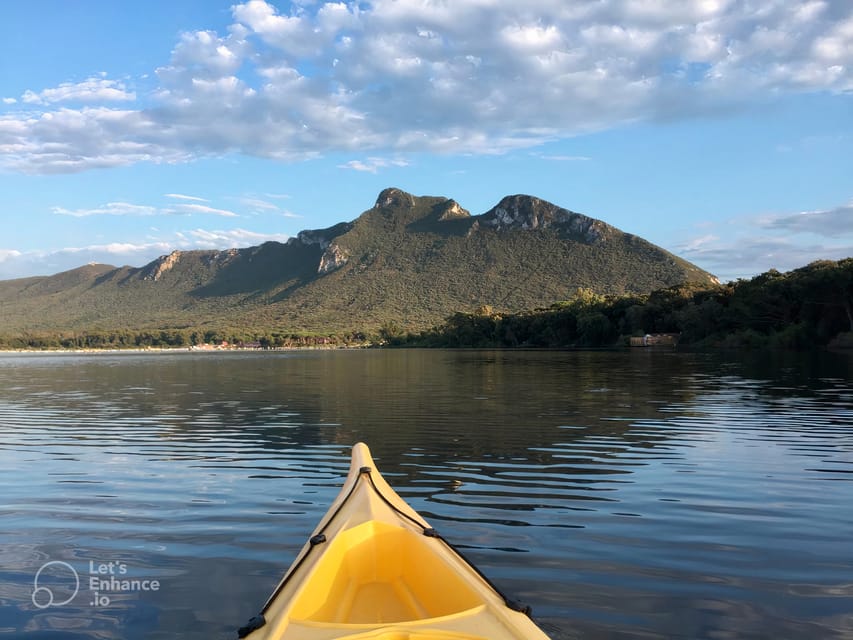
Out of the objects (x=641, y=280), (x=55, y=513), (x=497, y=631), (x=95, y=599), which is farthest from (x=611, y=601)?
(x=641, y=280)

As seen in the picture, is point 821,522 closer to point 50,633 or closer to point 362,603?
point 362,603

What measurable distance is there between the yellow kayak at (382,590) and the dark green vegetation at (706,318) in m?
76.2

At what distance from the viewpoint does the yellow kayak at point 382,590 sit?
437 centimetres

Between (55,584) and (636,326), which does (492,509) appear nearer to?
(55,584)

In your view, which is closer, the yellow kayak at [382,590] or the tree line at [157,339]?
the yellow kayak at [382,590]

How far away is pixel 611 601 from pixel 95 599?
585 cm

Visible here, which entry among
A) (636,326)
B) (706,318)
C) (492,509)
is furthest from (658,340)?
(492,509)

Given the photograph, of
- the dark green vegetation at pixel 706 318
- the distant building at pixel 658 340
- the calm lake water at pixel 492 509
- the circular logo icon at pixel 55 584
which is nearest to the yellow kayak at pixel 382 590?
the calm lake water at pixel 492 509

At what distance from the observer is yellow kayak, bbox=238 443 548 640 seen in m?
4.37

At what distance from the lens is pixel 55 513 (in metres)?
10.9

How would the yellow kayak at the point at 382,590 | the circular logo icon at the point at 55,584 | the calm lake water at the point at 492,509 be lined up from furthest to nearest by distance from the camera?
1. the circular logo icon at the point at 55,584
2. the calm lake water at the point at 492,509
3. the yellow kayak at the point at 382,590

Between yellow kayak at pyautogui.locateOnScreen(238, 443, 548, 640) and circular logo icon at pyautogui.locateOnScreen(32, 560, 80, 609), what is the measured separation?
3.28 m

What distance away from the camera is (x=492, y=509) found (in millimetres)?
10625

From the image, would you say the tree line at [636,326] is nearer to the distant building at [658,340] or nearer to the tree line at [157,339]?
the tree line at [157,339]
